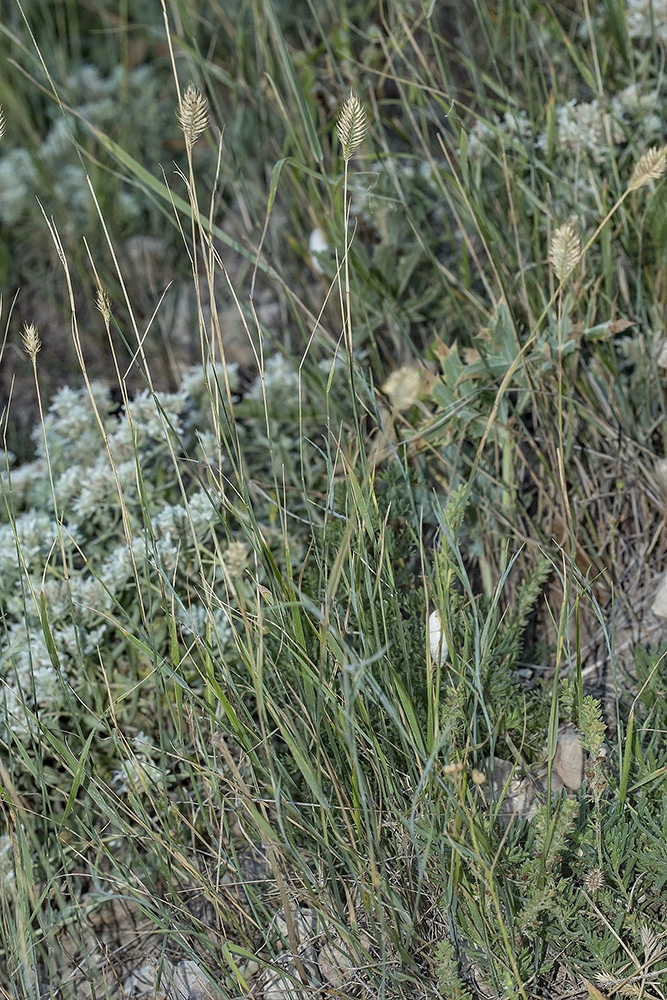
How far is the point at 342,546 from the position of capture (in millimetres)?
870

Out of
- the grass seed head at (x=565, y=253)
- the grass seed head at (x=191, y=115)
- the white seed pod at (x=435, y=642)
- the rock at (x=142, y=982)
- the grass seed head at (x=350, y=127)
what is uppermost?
the grass seed head at (x=191, y=115)

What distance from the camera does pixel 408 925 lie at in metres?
1.10

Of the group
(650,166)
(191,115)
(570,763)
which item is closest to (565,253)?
(650,166)

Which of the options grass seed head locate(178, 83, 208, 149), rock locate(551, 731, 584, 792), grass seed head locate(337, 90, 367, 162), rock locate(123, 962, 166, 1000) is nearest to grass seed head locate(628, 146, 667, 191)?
grass seed head locate(337, 90, 367, 162)

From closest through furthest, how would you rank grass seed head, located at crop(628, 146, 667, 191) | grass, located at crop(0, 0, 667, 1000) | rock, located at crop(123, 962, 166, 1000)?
grass seed head, located at crop(628, 146, 667, 191)
grass, located at crop(0, 0, 667, 1000)
rock, located at crop(123, 962, 166, 1000)

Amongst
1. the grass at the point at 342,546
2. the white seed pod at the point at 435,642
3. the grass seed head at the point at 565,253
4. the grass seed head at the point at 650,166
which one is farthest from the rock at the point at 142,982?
the grass seed head at the point at 650,166

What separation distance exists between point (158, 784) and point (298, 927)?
30 centimetres

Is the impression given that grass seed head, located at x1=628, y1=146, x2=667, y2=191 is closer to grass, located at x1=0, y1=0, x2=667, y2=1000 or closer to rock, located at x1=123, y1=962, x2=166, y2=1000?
grass, located at x1=0, y1=0, x2=667, y2=1000

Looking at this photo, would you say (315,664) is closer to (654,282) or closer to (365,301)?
(365,301)

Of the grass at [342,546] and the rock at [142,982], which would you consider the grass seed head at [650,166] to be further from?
the rock at [142,982]

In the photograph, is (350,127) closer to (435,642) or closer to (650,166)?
(650,166)

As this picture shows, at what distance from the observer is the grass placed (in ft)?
3.54

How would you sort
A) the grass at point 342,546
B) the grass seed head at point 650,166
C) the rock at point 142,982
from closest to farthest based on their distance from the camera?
1. the grass seed head at point 650,166
2. the grass at point 342,546
3. the rock at point 142,982

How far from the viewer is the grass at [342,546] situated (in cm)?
108
